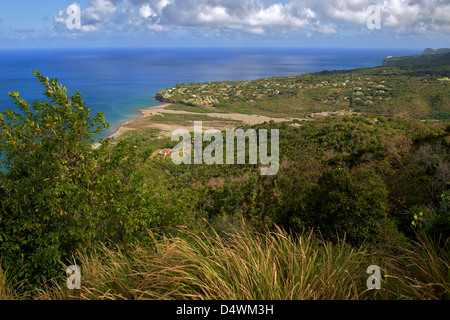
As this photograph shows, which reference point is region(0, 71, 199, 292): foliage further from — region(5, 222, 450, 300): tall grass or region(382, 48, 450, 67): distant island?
region(382, 48, 450, 67): distant island

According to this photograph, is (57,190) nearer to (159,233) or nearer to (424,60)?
(159,233)

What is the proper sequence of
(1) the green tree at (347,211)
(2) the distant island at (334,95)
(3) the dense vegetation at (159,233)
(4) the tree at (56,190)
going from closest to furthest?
(3) the dense vegetation at (159,233)
(4) the tree at (56,190)
(1) the green tree at (347,211)
(2) the distant island at (334,95)

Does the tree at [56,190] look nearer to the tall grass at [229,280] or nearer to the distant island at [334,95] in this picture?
the tall grass at [229,280]

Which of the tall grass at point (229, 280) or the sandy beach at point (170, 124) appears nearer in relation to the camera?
the tall grass at point (229, 280)

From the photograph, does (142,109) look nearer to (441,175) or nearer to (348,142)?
(348,142)

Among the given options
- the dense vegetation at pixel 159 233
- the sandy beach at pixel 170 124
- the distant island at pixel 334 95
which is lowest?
the sandy beach at pixel 170 124

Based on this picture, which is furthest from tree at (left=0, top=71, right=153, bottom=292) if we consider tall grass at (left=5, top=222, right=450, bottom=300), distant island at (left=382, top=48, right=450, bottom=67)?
distant island at (left=382, top=48, right=450, bottom=67)

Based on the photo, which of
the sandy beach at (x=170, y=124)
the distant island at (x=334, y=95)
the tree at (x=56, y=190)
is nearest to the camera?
the tree at (x=56, y=190)

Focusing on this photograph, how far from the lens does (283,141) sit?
26.0m

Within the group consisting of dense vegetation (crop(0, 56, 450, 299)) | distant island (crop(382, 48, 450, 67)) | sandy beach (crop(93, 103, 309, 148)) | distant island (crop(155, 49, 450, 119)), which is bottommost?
sandy beach (crop(93, 103, 309, 148))

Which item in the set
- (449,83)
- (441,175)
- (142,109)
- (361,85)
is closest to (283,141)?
(441,175)

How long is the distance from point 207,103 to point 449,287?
62814 mm

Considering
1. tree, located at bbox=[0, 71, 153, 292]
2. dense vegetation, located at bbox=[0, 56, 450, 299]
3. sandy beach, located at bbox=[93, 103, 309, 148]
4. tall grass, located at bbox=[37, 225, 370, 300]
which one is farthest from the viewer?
sandy beach, located at bbox=[93, 103, 309, 148]

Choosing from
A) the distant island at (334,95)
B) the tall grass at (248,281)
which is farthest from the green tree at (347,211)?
the distant island at (334,95)
